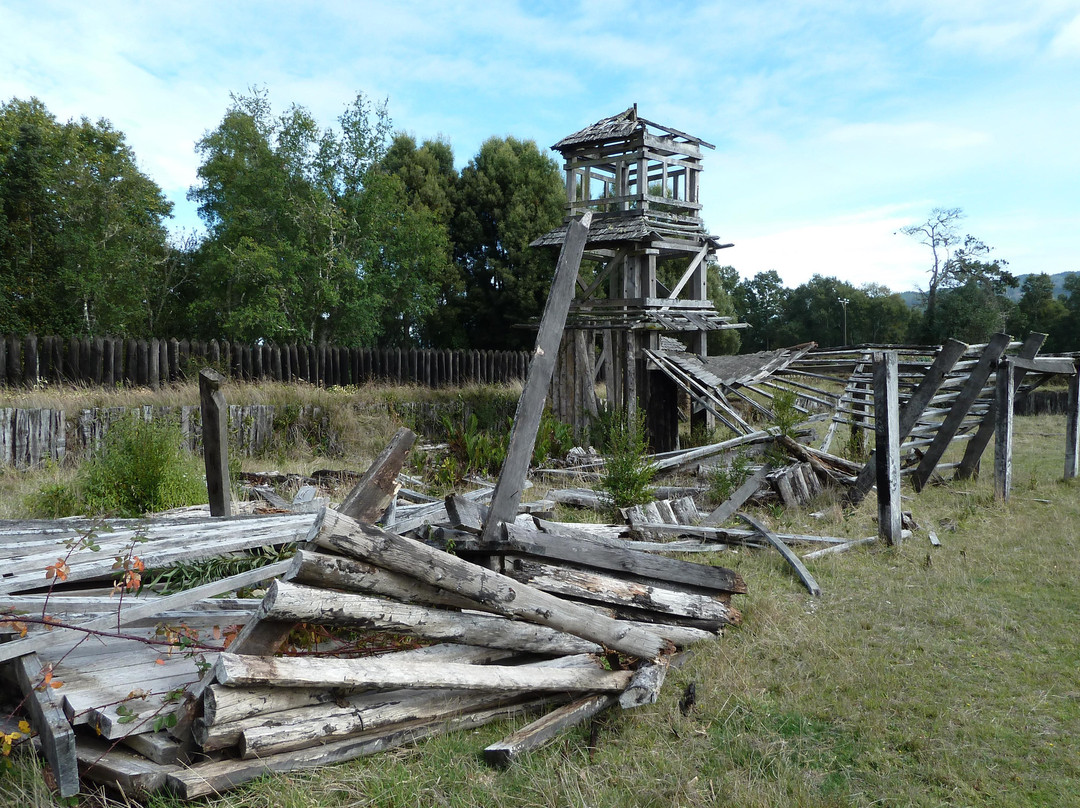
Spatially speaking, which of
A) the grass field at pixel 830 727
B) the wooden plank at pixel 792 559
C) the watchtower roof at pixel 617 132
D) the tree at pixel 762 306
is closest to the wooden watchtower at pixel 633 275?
the watchtower roof at pixel 617 132

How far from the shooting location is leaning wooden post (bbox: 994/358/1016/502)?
35.3 feet

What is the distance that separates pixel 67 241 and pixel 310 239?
10.4m

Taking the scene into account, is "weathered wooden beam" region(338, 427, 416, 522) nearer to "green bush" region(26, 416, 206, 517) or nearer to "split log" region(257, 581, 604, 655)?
"split log" region(257, 581, 604, 655)

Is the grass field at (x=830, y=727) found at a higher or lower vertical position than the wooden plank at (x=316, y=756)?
lower

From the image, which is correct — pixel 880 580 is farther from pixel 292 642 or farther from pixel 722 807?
pixel 292 642

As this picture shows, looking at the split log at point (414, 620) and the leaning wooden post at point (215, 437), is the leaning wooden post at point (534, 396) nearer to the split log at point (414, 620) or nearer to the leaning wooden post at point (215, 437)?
the split log at point (414, 620)

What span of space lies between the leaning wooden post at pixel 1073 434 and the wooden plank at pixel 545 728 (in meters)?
11.9

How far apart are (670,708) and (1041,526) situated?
7361 millimetres

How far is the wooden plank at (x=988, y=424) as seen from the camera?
11477 mm

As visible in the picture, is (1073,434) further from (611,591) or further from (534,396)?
(534,396)

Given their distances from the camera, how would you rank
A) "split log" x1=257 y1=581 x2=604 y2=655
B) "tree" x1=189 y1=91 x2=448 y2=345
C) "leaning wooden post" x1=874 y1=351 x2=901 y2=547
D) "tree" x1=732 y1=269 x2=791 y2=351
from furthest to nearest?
"tree" x1=732 y1=269 x2=791 y2=351, "tree" x1=189 y1=91 x2=448 y2=345, "leaning wooden post" x1=874 y1=351 x2=901 y2=547, "split log" x1=257 y1=581 x2=604 y2=655

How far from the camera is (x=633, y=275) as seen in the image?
54.1ft

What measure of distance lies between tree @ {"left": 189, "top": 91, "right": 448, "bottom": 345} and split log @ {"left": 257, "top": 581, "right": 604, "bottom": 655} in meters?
26.7

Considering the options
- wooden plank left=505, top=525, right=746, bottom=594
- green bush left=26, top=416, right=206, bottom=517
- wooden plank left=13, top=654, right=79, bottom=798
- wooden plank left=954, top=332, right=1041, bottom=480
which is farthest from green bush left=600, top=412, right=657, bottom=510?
wooden plank left=13, top=654, right=79, bottom=798
